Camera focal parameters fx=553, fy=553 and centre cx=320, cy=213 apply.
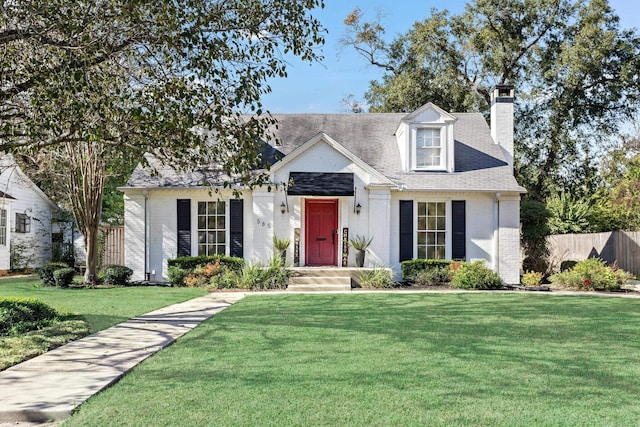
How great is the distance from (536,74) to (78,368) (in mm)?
26039

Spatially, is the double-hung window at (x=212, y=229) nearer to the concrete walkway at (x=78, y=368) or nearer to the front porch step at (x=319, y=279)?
the front porch step at (x=319, y=279)

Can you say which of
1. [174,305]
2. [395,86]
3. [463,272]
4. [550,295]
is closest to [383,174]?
[463,272]

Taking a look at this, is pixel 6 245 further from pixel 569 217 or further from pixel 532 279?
pixel 569 217

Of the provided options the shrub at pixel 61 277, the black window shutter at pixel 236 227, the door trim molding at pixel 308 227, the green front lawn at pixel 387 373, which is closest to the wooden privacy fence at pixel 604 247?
the door trim molding at pixel 308 227

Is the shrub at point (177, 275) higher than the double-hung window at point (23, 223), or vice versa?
the double-hung window at point (23, 223)

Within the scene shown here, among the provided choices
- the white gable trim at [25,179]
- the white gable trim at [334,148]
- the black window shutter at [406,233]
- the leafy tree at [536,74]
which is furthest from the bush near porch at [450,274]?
the white gable trim at [25,179]

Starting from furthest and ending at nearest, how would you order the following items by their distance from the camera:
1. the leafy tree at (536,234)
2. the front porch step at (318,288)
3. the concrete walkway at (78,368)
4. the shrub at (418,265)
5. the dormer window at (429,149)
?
the leafy tree at (536,234), the dormer window at (429,149), the shrub at (418,265), the front porch step at (318,288), the concrete walkway at (78,368)

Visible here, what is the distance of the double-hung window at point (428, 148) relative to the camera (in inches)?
720

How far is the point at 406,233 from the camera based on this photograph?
17.8 metres

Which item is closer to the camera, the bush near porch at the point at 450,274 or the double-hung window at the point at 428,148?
the bush near porch at the point at 450,274

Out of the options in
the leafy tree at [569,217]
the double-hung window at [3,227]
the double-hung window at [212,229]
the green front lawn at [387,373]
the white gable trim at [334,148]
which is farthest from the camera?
the leafy tree at [569,217]

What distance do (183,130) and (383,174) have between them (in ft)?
37.5

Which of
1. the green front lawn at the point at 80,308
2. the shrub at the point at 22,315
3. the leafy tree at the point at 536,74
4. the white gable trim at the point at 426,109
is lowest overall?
the green front lawn at the point at 80,308

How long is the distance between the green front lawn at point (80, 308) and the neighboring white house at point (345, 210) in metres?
2.66
